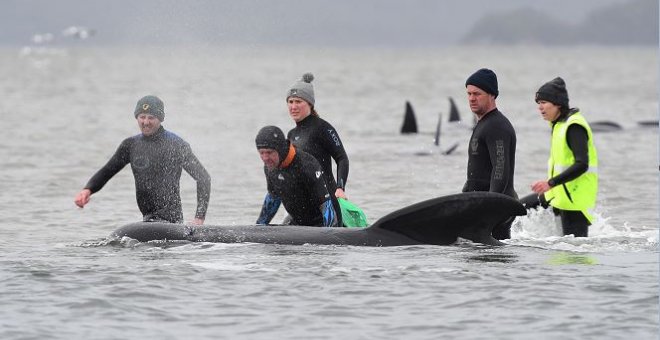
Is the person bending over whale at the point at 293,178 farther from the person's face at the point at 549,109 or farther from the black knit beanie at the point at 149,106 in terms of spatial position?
the person's face at the point at 549,109

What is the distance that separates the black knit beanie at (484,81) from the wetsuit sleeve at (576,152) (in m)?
A: 0.96

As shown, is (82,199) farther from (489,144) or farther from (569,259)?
(569,259)

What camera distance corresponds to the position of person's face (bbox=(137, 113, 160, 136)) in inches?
612

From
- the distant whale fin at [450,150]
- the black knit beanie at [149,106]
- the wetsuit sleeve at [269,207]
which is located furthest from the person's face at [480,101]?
the distant whale fin at [450,150]

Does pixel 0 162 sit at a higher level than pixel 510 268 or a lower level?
higher

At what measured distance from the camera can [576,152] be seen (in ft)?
48.0

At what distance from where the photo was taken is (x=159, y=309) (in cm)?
1247

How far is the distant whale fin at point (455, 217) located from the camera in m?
13.9

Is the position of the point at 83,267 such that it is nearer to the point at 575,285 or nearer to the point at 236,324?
the point at 236,324

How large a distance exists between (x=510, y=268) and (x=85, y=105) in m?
55.4

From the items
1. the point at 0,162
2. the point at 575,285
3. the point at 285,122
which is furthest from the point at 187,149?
the point at 285,122

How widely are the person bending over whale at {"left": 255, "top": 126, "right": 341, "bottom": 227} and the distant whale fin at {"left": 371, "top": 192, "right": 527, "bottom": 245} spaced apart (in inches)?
25.9

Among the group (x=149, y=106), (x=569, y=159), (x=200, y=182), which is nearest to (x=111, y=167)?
(x=149, y=106)

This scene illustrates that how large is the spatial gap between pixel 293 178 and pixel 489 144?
6.88 ft
